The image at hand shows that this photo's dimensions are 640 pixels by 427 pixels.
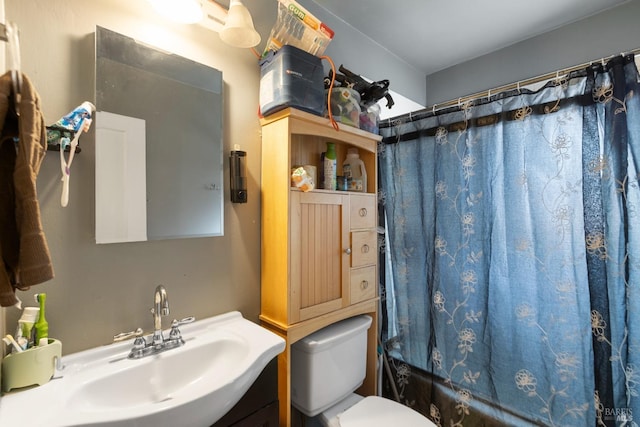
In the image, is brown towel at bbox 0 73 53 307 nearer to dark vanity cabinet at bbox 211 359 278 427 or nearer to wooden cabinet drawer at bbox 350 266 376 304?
dark vanity cabinet at bbox 211 359 278 427

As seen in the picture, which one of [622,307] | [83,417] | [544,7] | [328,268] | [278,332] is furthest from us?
[544,7]

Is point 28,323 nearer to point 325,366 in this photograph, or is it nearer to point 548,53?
point 325,366

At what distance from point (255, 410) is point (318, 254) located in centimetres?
64

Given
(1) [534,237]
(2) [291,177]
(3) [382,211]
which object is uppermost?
(2) [291,177]

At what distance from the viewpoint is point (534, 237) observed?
132 cm

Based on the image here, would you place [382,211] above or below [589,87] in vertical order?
below

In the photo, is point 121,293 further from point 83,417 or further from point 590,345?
point 590,345

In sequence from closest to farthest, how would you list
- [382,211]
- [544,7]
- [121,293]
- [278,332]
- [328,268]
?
[121,293] < [278,332] < [328,268] < [544,7] < [382,211]

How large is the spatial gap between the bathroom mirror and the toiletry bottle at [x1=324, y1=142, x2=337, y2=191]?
506 millimetres

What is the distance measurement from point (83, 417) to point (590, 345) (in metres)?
1.74

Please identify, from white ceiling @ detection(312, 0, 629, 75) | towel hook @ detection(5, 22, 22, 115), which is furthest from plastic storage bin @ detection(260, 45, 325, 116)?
towel hook @ detection(5, 22, 22, 115)

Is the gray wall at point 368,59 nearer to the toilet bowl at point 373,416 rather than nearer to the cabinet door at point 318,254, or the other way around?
the cabinet door at point 318,254

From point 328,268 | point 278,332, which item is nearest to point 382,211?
point 328,268

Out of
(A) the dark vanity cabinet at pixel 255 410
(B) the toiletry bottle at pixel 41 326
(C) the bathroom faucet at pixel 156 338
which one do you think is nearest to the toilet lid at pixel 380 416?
(A) the dark vanity cabinet at pixel 255 410
